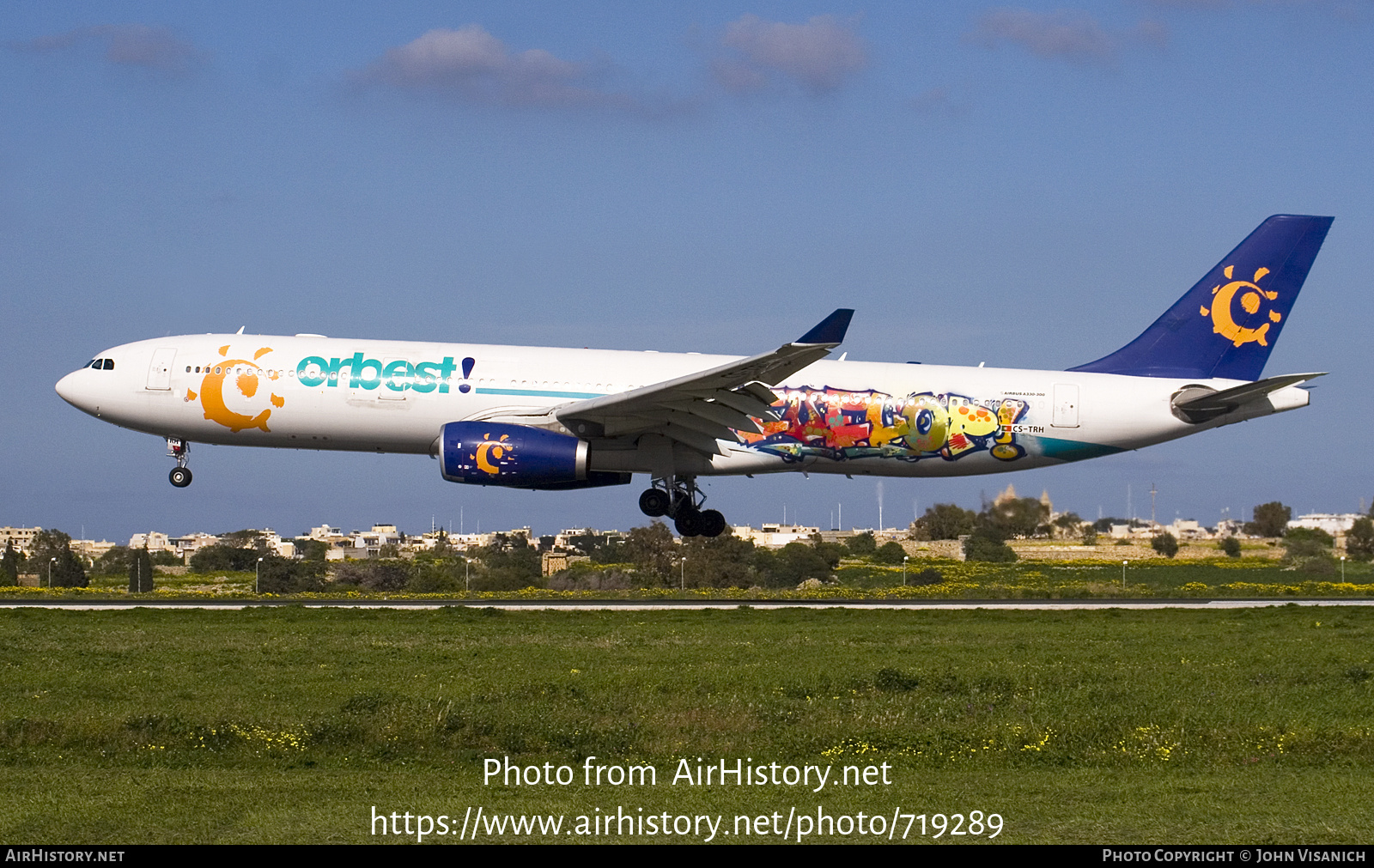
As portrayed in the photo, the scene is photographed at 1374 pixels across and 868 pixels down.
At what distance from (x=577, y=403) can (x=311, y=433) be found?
6011mm

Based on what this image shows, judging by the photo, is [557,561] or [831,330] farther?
[557,561]

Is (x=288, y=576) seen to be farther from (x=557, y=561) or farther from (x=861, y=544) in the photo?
(x=861, y=544)

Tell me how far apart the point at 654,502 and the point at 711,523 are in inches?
54.0

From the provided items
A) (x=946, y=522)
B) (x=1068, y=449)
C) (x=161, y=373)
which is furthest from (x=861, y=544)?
(x=161, y=373)

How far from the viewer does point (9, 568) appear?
61750 millimetres

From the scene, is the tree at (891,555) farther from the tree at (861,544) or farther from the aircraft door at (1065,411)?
the aircraft door at (1065,411)

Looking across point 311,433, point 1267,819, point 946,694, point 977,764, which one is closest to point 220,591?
point 311,433

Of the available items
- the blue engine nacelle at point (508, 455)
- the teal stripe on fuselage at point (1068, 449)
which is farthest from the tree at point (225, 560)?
the teal stripe on fuselage at point (1068, 449)

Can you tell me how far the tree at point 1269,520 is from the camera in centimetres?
7931

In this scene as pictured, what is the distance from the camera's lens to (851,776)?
16.0 meters

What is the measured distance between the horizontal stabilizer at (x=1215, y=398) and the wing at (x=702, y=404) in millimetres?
9407

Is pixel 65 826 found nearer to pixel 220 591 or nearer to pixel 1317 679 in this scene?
pixel 1317 679

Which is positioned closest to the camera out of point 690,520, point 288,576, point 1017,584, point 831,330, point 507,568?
point 831,330

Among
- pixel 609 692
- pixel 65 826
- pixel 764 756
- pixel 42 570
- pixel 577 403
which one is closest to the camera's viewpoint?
pixel 65 826
